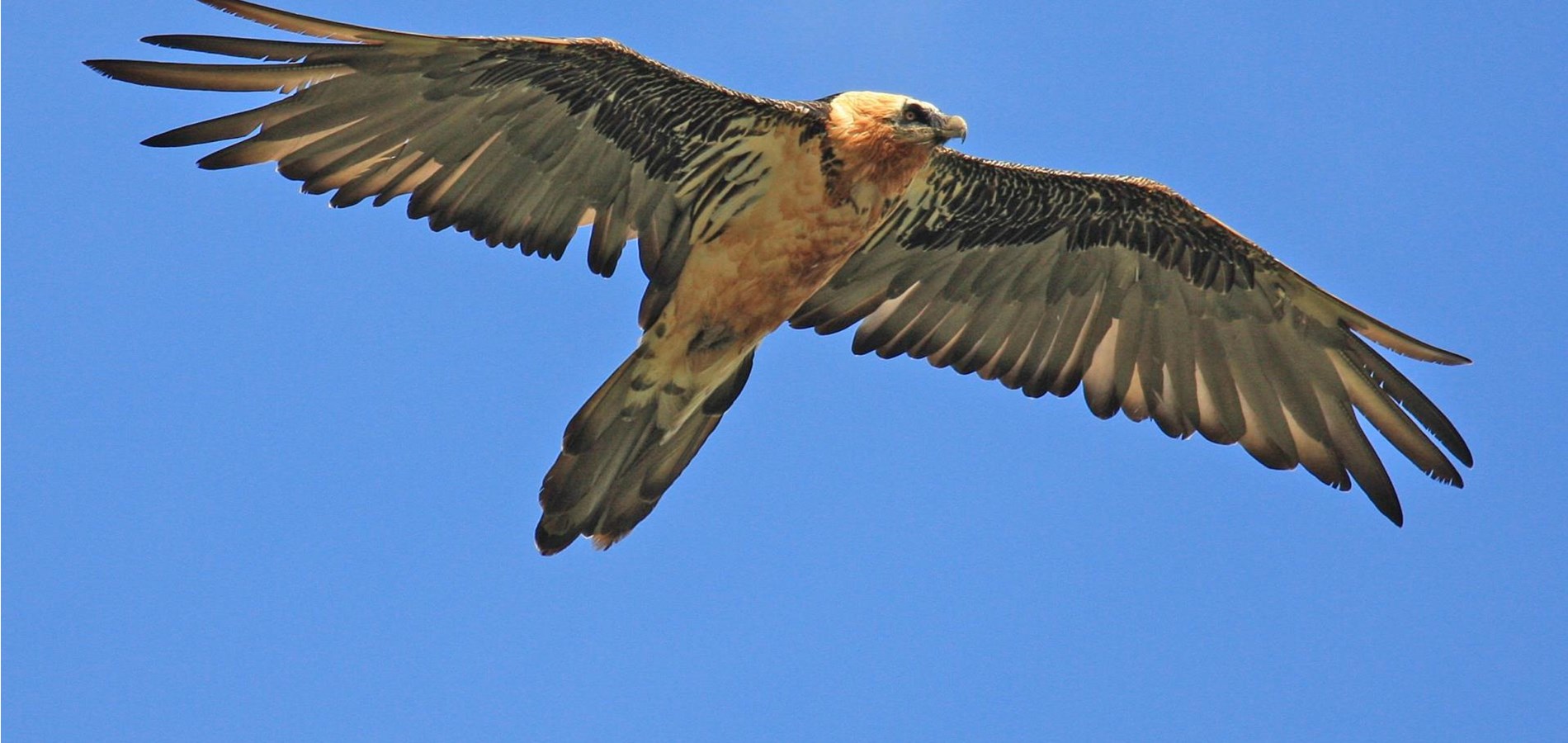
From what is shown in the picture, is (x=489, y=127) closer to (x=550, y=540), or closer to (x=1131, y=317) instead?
(x=550, y=540)

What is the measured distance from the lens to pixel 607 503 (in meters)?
10.5

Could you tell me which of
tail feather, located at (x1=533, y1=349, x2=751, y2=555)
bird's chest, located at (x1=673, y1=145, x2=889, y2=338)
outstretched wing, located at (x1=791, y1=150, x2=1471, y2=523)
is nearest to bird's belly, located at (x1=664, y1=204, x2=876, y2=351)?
bird's chest, located at (x1=673, y1=145, x2=889, y2=338)

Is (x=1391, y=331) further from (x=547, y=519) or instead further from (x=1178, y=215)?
(x=547, y=519)

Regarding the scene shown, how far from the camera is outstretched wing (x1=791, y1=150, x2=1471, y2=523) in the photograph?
11.4 metres

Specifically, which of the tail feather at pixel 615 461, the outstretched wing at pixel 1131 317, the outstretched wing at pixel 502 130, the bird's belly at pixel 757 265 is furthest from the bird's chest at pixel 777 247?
the outstretched wing at pixel 1131 317

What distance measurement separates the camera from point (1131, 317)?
12156 mm

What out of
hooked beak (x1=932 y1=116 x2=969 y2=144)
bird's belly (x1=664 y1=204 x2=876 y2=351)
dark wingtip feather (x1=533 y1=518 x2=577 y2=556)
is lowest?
dark wingtip feather (x1=533 y1=518 x2=577 y2=556)

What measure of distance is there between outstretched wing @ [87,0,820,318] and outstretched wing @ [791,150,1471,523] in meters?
1.51

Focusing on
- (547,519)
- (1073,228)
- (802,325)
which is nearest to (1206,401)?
(1073,228)

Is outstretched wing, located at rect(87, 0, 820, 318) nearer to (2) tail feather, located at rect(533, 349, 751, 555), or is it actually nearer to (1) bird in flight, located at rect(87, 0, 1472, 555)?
(1) bird in flight, located at rect(87, 0, 1472, 555)

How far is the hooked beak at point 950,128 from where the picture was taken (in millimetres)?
10250

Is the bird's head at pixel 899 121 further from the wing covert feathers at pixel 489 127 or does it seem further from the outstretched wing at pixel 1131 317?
the outstretched wing at pixel 1131 317

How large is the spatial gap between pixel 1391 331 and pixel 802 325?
358cm

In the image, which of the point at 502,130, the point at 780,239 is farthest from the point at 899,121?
the point at 502,130
